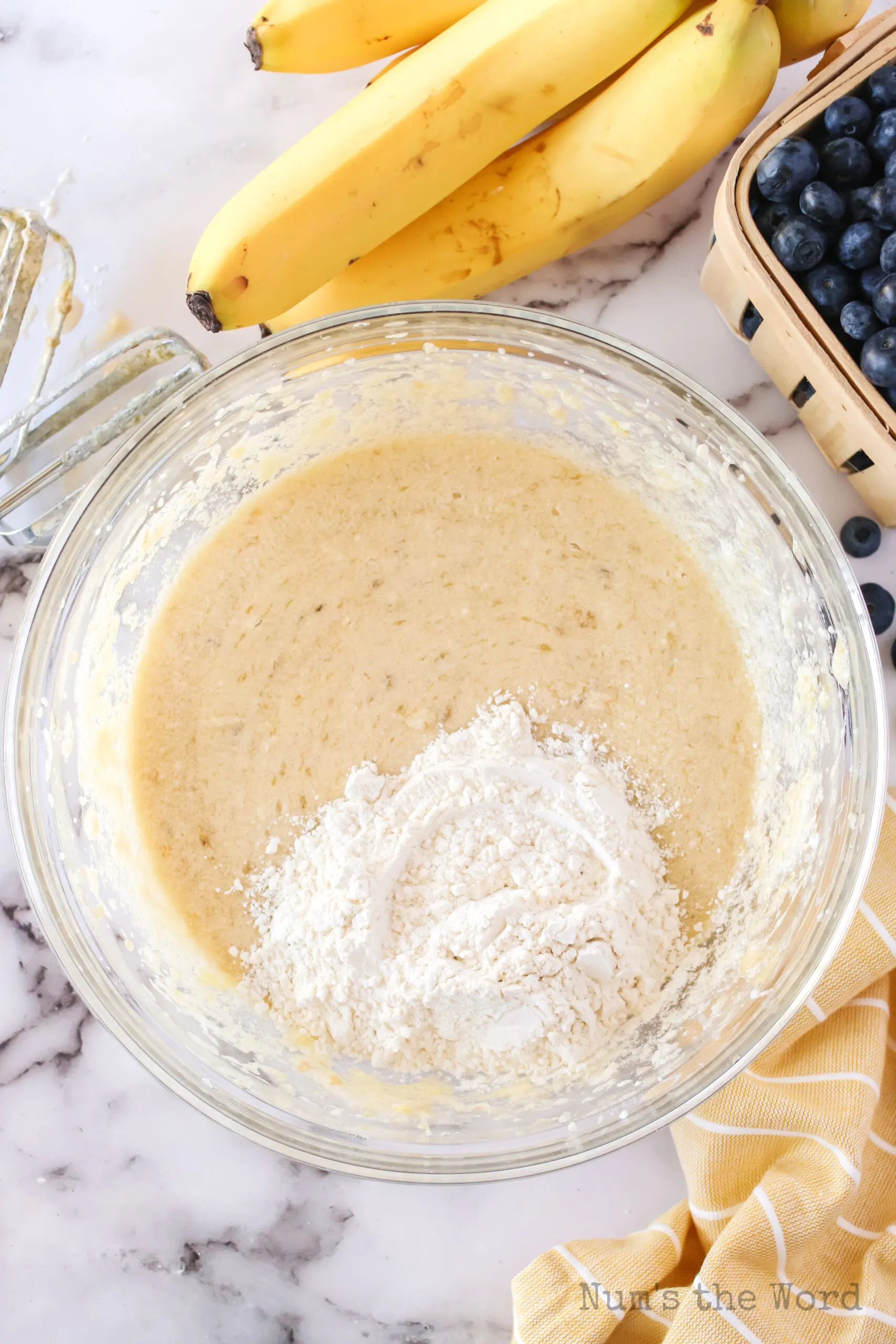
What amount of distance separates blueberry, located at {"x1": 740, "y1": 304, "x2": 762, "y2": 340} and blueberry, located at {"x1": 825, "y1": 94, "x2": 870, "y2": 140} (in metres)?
0.18

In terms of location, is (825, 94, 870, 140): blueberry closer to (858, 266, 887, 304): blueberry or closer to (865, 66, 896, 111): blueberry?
(865, 66, 896, 111): blueberry

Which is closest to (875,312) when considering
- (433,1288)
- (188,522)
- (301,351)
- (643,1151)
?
(301,351)

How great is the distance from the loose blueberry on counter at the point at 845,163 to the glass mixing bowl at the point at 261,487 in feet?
0.81

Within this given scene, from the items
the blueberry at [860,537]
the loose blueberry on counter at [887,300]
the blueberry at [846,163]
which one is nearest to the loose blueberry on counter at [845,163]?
the blueberry at [846,163]

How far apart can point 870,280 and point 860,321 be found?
0.15 ft

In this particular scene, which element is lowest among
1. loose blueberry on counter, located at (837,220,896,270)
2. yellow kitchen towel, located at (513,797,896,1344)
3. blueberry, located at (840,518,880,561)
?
yellow kitchen towel, located at (513,797,896,1344)

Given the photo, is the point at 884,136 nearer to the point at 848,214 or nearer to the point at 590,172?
the point at 848,214

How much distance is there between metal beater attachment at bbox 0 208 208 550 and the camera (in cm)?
110

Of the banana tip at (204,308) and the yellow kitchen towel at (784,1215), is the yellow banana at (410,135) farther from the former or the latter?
the yellow kitchen towel at (784,1215)

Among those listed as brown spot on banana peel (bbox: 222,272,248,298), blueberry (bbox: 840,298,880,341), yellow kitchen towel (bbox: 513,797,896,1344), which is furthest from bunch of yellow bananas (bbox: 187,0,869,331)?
yellow kitchen towel (bbox: 513,797,896,1344)

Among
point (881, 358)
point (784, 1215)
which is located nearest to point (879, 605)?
point (881, 358)

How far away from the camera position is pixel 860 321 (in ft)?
3.16

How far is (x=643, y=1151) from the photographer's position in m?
1.15

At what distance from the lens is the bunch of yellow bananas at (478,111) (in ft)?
3.17
